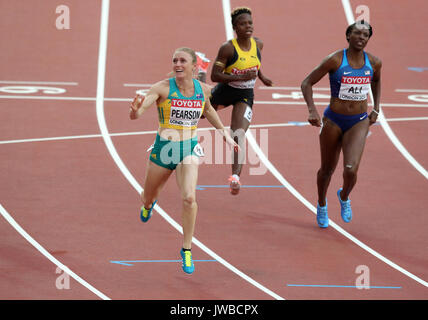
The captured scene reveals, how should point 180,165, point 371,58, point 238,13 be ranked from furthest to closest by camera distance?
point 238,13
point 371,58
point 180,165

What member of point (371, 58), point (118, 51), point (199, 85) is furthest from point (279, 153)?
point (118, 51)

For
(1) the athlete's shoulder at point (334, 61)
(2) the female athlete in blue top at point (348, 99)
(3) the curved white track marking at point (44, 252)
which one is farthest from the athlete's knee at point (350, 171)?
(3) the curved white track marking at point (44, 252)

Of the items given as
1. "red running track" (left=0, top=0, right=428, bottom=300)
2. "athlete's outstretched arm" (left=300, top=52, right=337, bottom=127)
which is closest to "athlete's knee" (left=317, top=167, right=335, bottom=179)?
"red running track" (left=0, top=0, right=428, bottom=300)

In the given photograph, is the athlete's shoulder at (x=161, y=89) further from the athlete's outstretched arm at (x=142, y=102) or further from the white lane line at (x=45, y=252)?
the white lane line at (x=45, y=252)

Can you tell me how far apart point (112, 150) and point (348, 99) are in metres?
4.45

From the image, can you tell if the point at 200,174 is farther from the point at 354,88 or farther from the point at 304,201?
the point at 354,88

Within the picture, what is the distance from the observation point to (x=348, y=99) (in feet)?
32.1

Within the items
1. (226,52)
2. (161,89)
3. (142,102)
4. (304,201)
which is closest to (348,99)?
(226,52)

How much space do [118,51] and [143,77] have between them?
1.43 metres

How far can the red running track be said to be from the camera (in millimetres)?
8906

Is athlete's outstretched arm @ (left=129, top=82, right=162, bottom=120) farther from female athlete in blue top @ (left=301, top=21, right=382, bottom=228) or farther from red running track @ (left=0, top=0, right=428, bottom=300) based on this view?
female athlete in blue top @ (left=301, top=21, right=382, bottom=228)

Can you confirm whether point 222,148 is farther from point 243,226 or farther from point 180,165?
point 180,165

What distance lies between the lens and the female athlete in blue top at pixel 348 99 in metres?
9.59

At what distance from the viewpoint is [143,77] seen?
16.4m
